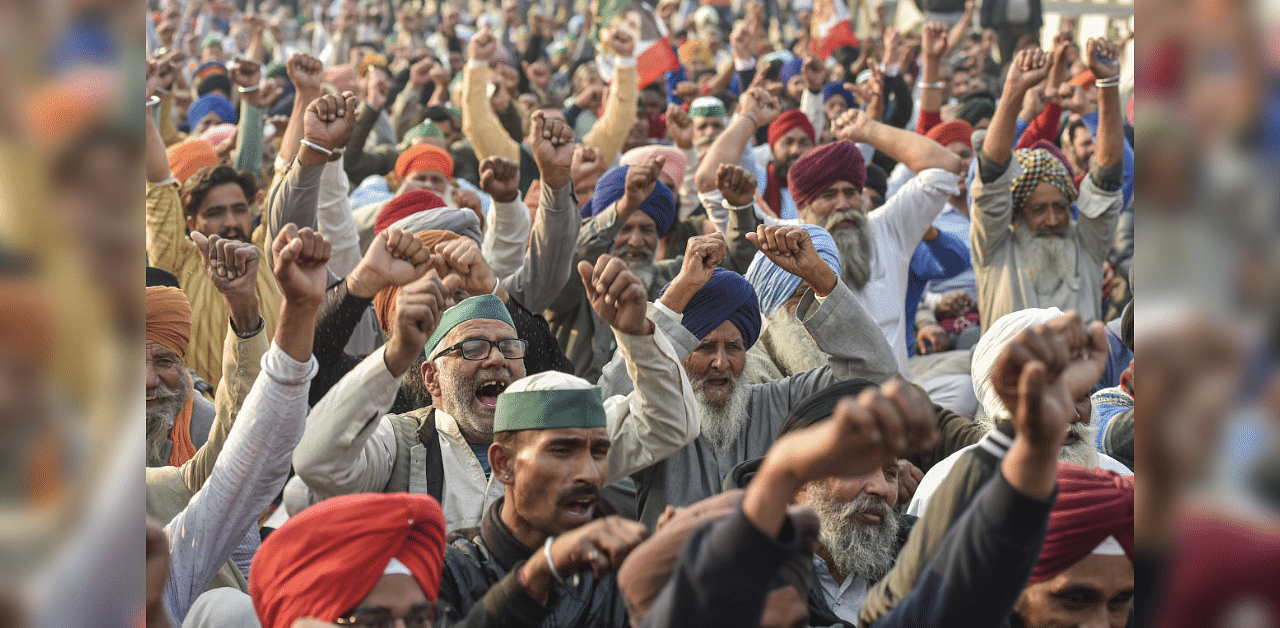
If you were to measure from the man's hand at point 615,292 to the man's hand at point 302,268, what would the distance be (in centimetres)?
50

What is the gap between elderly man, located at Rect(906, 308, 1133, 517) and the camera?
2.92m

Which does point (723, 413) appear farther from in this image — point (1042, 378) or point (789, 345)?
point (1042, 378)

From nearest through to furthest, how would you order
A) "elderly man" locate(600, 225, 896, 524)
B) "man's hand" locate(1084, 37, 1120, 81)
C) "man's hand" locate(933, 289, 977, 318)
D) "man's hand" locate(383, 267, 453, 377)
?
"man's hand" locate(383, 267, 453, 377), "elderly man" locate(600, 225, 896, 524), "man's hand" locate(1084, 37, 1120, 81), "man's hand" locate(933, 289, 977, 318)

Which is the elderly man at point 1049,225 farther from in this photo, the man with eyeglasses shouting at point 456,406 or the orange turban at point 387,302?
the man with eyeglasses shouting at point 456,406

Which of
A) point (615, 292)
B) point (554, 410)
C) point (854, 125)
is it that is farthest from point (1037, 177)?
point (554, 410)

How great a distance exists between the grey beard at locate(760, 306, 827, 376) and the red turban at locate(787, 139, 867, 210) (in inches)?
35.1

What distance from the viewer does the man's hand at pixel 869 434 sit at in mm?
1286

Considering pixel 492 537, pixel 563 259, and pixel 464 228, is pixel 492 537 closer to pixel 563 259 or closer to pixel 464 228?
pixel 563 259

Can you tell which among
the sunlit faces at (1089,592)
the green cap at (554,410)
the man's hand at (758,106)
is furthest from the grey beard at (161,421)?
the man's hand at (758,106)

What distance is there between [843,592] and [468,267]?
150cm

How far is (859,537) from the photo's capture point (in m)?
2.58

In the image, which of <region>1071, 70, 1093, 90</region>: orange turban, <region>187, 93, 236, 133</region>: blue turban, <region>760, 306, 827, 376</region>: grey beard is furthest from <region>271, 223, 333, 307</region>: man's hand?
<region>1071, 70, 1093, 90</region>: orange turban

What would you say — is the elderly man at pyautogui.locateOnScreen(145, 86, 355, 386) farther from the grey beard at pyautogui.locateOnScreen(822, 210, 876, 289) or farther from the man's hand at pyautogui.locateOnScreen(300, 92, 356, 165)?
the grey beard at pyautogui.locateOnScreen(822, 210, 876, 289)

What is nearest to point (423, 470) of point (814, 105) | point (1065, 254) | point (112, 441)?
point (112, 441)
